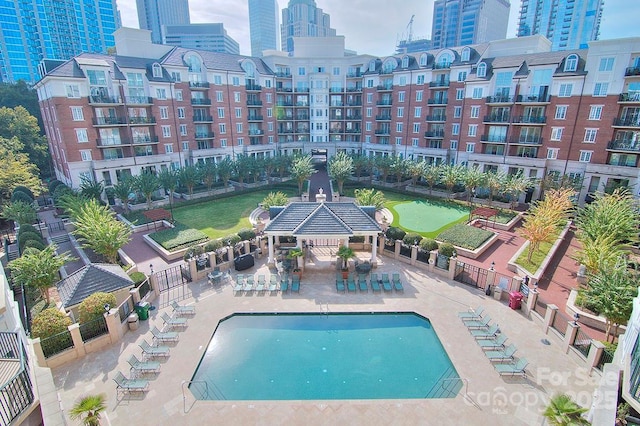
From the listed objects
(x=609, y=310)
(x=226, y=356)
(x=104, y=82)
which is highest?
(x=104, y=82)

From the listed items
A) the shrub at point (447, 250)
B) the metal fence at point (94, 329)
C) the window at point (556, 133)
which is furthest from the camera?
the window at point (556, 133)

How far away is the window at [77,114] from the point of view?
38656mm

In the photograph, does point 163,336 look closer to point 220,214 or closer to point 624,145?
point 220,214

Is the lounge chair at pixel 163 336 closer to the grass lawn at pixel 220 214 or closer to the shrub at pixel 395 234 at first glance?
the grass lawn at pixel 220 214

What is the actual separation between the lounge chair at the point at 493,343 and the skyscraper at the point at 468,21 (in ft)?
512

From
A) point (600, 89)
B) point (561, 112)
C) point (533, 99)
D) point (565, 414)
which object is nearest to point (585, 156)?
point (561, 112)

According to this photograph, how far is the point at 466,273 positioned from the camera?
23.2 m

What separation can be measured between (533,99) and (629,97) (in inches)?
341

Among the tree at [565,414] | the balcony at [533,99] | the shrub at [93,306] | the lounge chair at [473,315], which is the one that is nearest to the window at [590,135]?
the balcony at [533,99]

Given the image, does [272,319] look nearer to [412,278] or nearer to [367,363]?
[367,363]

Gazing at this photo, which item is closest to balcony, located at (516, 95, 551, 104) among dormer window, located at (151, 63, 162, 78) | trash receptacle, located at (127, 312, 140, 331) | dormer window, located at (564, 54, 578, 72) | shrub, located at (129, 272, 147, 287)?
dormer window, located at (564, 54, 578, 72)

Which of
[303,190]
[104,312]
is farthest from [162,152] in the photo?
[104,312]

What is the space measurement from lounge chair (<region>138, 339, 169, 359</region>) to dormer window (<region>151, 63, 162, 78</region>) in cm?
4035

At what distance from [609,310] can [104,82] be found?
51.0 metres
